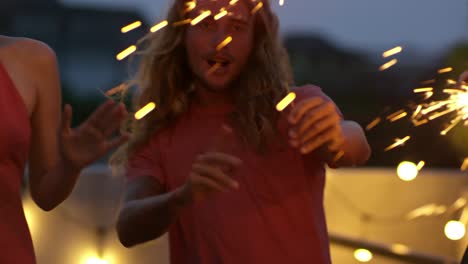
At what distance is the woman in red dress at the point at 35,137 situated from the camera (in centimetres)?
181

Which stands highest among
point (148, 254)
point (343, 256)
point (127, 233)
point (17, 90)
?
point (17, 90)

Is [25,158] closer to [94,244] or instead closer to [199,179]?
[199,179]

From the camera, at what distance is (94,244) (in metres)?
3.87

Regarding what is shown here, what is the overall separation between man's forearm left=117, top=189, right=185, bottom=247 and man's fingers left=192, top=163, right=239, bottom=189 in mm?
126

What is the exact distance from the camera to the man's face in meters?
2.06

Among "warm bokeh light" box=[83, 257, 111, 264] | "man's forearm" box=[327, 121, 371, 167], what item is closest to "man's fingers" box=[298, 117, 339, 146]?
"man's forearm" box=[327, 121, 371, 167]

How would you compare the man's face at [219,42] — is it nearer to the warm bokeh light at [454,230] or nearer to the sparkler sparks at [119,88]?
the sparkler sparks at [119,88]

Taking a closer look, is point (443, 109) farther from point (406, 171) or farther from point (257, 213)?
point (406, 171)

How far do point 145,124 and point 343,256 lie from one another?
7.16 ft

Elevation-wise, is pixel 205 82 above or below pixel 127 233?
above

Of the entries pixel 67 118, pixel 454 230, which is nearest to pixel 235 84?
pixel 67 118

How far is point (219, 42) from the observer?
6.72 feet

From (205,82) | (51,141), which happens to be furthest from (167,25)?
(51,141)

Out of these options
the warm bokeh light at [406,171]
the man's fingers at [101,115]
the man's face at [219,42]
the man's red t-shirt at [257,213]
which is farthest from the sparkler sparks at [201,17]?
the warm bokeh light at [406,171]
